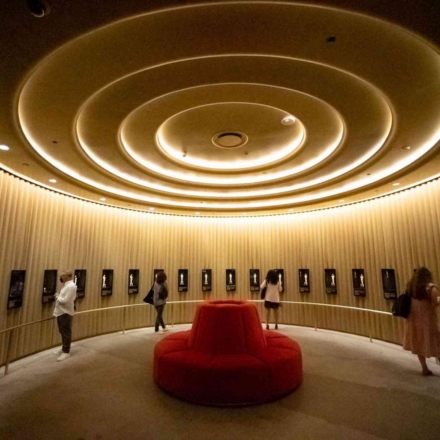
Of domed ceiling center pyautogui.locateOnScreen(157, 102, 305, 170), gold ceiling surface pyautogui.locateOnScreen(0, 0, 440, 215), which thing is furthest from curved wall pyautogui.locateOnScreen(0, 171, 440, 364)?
domed ceiling center pyautogui.locateOnScreen(157, 102, 305, 170)

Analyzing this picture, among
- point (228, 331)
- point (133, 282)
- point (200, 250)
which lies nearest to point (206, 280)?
point (200, 250)

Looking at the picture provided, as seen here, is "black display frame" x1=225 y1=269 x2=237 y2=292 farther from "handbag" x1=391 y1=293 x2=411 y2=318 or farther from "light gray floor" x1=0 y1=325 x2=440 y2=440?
"handbag" x1=391 y1=293 x2=411 y2=318

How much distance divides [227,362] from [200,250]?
22.6ft

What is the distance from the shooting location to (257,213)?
35.9 feet

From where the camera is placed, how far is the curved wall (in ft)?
22.0

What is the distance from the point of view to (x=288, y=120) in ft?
16.1

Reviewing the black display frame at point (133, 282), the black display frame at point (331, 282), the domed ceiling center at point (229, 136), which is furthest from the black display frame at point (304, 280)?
the black display frame at point (133, 282)

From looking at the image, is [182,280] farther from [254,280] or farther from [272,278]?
[272,278]

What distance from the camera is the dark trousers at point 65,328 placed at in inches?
249

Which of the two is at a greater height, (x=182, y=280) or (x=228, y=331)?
(x=182, y=280)

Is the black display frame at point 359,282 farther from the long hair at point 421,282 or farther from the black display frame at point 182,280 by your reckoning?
Answer: the black display frame at point 182,280

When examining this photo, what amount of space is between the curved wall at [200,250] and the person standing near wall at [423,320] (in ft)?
6.79

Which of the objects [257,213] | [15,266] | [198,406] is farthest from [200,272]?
[198,406]

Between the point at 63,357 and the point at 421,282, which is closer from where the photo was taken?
the point at 421,282
